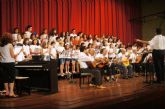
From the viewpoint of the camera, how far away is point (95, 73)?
8023mm

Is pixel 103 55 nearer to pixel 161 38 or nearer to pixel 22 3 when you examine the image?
pixel 161 38

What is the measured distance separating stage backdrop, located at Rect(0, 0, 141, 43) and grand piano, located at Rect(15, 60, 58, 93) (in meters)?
3.60

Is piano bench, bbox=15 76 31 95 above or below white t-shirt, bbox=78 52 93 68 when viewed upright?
below

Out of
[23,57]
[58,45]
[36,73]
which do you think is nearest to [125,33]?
[58,45]

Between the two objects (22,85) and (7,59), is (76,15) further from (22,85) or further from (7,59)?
(7,59)

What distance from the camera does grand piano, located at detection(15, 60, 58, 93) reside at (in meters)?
7.07

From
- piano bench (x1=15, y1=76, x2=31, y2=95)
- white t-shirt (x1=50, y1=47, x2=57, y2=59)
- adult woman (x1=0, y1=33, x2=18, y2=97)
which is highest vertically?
white t-shirt (x1=50, y1=47, x2=57, y2=59)

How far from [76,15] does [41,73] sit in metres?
6.63

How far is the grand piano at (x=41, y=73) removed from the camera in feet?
23.2

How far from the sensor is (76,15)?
13.9 metres

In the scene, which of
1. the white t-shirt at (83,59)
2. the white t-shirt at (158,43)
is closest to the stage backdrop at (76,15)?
the white t-shirt at (83,59)

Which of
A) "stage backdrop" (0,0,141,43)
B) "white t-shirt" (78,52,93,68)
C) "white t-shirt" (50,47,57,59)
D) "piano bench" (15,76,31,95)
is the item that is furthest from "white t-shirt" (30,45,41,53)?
"piano bench" (15,76,31,95)

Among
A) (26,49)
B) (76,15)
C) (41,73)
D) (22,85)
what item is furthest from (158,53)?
(76,15)

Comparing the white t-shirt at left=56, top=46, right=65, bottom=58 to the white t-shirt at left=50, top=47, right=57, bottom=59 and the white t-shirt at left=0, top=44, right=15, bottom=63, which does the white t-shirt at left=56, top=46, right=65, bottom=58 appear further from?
the white t-shirt at left=0, top=44, right=15, bottom=63
